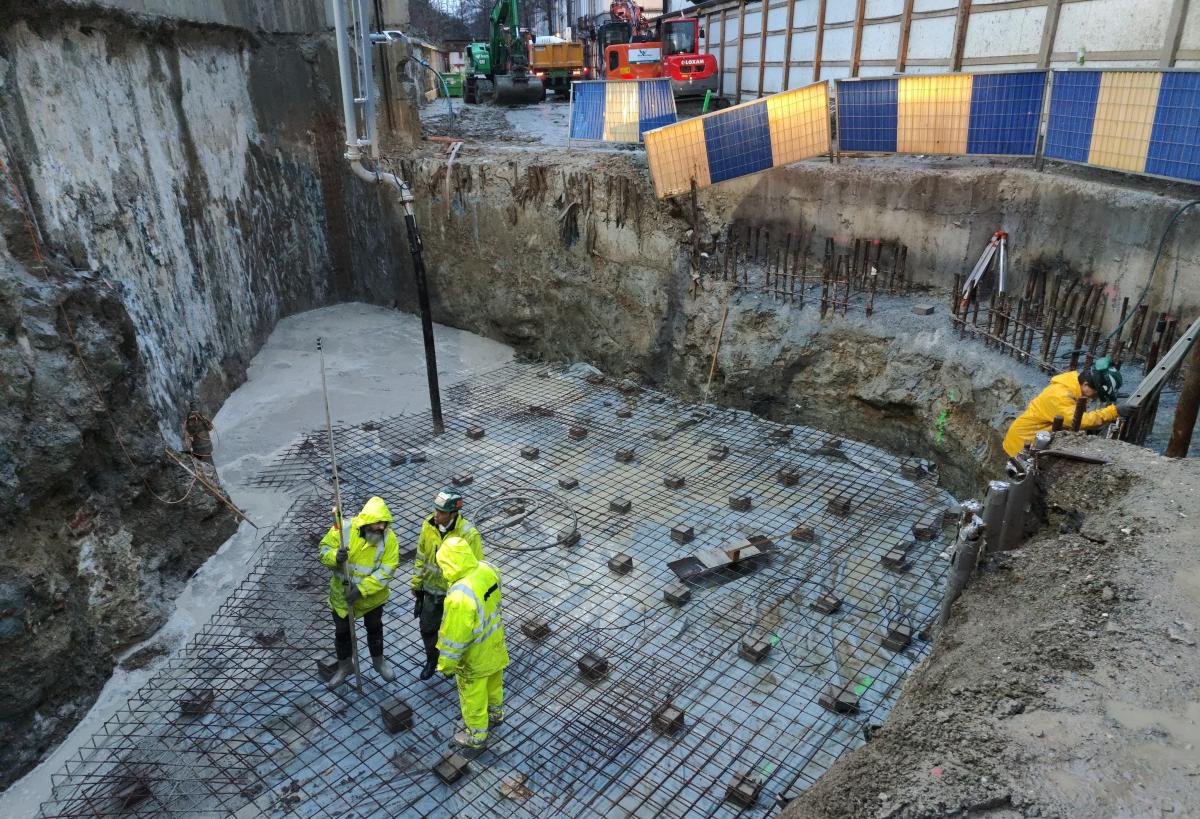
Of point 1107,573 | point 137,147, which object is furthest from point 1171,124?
point 137,147

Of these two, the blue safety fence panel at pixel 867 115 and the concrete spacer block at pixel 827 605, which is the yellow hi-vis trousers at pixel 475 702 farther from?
the blue safety fence panel at pixel 867 115

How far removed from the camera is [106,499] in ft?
17.0

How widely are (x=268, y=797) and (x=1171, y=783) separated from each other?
153 inches

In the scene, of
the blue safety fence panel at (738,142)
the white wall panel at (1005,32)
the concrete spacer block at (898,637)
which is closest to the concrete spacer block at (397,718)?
the concrete spacer block at (898,637)

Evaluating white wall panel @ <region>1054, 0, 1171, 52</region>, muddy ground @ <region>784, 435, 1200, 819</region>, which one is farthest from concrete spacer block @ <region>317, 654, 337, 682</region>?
white wall panel @ <region>1054, 0, 1171, 52</region>

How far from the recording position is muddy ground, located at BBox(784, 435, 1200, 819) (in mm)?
2332

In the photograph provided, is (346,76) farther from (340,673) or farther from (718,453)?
(340,673)

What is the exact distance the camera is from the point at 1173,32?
7574 mm

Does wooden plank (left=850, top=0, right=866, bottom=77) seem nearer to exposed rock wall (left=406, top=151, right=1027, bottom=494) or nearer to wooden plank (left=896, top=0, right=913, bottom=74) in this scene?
wooden plank (left=896, top=0, right=913, bottom=74)

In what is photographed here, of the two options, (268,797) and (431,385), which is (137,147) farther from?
(268,797)

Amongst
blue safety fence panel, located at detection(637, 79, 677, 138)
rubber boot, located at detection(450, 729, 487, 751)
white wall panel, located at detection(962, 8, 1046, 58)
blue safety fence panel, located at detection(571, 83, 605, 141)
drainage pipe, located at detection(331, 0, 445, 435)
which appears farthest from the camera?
blue safety fence panel, located at detection(571, 83, 605, 141)

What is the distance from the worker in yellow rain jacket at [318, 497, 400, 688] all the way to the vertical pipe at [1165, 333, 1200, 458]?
4.63 meters

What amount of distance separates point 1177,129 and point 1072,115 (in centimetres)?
106

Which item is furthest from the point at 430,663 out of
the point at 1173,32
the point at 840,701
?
the point at 1173,32
